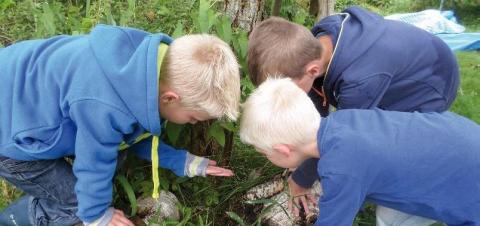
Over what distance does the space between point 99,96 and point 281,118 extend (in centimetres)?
67

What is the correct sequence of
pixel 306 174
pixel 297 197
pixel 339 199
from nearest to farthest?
pixel 339 199, pixel 306 174, pixel 297 197

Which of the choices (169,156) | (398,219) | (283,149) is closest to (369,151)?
(283,149)

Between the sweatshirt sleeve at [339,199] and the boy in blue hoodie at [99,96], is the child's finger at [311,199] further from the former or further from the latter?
the boy in blue hoodie at [99,96]

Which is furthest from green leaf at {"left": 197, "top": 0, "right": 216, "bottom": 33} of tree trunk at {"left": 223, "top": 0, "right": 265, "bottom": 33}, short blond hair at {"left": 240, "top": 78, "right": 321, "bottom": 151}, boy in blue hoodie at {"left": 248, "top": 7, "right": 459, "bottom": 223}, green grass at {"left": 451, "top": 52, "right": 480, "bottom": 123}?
green grass at {"left": 451, "top": 52, "right": 480, "bottom": 123}

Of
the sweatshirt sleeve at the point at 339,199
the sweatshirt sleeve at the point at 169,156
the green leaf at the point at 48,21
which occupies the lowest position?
the sweatshirt sleeve at the point at 169,156

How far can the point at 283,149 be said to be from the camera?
6.15 feet

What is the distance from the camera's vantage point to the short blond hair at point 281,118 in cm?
183

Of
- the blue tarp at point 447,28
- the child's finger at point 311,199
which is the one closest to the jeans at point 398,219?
the child's finger at point 311,199

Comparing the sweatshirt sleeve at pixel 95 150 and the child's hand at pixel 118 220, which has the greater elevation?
the sweatshirt sleeve at pixel 95 150

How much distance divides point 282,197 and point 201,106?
1.01m

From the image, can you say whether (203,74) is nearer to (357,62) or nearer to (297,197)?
(357,62)

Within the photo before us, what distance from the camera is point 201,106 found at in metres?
1.91

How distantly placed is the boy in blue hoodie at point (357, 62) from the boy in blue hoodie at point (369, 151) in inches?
9.9

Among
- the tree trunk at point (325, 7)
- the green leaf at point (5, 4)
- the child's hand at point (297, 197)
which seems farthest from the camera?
the tree trunk at point (325, 7)
